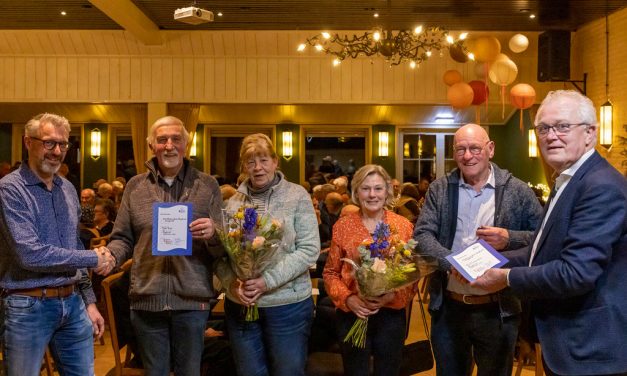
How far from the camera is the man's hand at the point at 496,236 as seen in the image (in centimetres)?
273

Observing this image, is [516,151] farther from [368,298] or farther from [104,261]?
[104,261]

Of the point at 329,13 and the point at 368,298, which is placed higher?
the point at 329,13

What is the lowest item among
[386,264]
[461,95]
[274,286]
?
[274,286]

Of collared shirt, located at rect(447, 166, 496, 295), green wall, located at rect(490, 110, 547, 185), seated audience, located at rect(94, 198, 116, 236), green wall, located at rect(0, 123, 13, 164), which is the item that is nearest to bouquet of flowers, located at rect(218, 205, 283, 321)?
collared shirt, located at rect(447, 166, 496, 295)

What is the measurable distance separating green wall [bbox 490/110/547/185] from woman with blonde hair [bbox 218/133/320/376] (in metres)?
8.48

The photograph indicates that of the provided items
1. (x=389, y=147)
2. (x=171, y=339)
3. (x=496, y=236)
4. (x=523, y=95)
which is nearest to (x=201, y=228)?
(x=171, y=339)

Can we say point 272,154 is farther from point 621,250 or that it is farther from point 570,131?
point 621,250

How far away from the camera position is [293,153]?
→ 1257 cm

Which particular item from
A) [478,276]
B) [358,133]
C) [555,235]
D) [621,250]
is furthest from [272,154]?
[358,133]

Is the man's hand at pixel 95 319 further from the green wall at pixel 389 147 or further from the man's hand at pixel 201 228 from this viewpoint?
the green wall at pixel 389 147

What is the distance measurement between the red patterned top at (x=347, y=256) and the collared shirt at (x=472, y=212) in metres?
0.25

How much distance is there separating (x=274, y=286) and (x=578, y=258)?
1.35 m

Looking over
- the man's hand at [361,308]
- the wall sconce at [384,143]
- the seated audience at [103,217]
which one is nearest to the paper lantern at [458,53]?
the wall sconce at [384,143]

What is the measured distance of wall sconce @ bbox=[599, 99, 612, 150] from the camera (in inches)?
331
